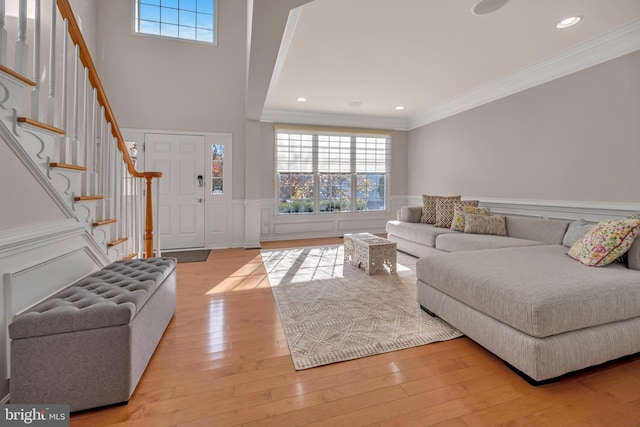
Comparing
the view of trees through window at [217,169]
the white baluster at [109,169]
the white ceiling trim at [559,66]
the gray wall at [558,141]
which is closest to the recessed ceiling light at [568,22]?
the white ceiling trim at [559,66]

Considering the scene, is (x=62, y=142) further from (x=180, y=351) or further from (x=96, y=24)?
(x=96, y=24)

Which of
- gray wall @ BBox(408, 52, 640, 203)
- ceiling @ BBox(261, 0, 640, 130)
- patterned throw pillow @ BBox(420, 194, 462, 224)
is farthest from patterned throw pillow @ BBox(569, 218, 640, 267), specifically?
patterned throw pillow @ BBox(420, 194, 462, 224)

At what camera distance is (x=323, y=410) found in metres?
1.38

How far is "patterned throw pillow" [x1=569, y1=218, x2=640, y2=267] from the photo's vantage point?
202cm

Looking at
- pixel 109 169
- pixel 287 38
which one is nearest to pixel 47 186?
pixel 109 169

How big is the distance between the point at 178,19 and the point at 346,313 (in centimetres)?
538

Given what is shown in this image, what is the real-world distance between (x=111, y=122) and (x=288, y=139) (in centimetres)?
370

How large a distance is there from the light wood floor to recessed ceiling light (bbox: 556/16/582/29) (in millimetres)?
2916

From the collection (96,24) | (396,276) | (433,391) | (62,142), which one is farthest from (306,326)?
(96,24)

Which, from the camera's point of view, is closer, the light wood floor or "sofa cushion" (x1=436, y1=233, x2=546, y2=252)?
the light wood floor

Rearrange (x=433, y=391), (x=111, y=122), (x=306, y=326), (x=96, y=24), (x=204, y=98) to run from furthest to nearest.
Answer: (x=204, y=98) → (x=96, y=24) → (x=111, y=122) → (x=306, y=326) → (x=433, y=391)

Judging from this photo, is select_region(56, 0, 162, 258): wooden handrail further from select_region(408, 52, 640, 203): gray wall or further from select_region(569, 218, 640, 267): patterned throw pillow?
select_region(408, 52, 640, 203): gray wall

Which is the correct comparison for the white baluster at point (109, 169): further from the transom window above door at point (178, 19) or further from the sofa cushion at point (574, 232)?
the sofa cushion at point (574, 232)

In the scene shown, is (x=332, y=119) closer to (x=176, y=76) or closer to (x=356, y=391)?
(x=176, y=76)
